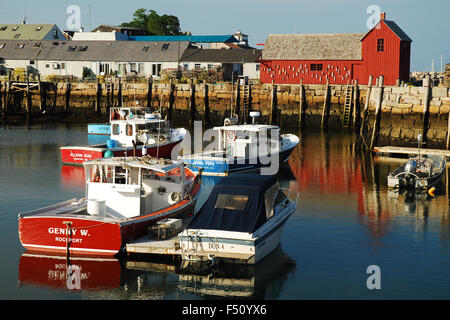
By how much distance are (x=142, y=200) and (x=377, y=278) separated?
7491 millimetres

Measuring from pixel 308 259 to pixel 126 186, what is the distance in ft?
19.3

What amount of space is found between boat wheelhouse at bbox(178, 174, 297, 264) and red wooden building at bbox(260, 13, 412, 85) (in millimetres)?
37280

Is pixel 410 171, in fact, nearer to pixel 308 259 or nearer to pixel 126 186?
pixel 308 259

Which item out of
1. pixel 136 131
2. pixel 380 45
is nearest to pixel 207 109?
pixel 380 45

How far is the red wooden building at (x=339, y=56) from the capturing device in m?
54.0

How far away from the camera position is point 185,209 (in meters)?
20.6

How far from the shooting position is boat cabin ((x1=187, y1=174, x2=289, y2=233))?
17797 mm

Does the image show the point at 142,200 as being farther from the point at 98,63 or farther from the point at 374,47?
the point at 98,63

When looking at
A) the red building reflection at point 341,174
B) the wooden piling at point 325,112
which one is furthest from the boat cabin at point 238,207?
the wooden piling at point 325,112

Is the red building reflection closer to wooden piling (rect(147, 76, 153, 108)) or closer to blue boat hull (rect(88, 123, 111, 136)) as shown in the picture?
blue boat hull (rect(88, 123, 111, 136))

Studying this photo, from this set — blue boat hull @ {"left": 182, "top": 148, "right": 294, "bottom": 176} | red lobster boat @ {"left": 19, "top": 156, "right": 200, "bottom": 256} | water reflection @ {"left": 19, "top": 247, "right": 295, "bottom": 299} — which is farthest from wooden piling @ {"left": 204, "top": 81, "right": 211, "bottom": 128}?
water reflection @ {"left": 19, "top": 247, "right": 295, "bottom": 299}

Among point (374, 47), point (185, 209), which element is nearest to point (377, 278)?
point (185, 209)

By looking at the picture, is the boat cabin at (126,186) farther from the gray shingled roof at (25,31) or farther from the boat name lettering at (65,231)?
the gray shingled roof at (25,31)

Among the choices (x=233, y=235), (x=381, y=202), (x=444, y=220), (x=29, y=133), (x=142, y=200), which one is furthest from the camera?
(x=29, y=133)
